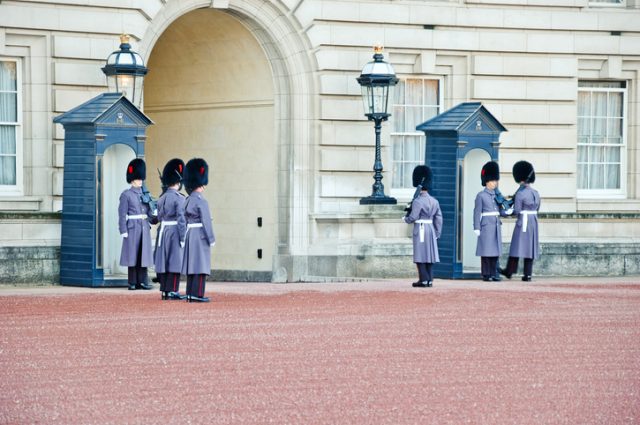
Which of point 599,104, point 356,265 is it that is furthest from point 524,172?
point 599,104

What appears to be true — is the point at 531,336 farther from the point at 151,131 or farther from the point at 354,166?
the point at 151,131

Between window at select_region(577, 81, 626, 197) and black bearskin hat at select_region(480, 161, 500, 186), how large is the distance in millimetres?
3044

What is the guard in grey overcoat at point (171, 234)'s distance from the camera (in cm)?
1473

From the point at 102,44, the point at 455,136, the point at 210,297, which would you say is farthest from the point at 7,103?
the point at 455,136

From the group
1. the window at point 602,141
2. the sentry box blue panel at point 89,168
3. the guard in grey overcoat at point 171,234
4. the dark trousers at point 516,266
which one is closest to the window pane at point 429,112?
the window at point 602,141

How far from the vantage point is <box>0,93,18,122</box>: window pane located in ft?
55.8

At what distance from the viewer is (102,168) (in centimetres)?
1625

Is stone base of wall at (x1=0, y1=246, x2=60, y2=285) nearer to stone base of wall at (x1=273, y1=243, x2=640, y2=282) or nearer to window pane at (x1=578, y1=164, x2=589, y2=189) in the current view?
stone base of wall at (x1=273, y1=243, x2=640, y2=282)

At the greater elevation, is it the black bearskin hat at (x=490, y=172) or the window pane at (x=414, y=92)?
the window pane at (x=414, y=92)

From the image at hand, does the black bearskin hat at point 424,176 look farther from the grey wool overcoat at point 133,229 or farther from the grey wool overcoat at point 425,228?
the grey wool overcoat at point 133,229

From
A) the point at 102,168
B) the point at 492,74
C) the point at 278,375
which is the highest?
the point at 492,74

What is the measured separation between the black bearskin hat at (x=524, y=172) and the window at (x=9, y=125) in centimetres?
583

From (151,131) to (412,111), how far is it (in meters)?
3.58

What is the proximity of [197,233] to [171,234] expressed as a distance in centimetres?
42
